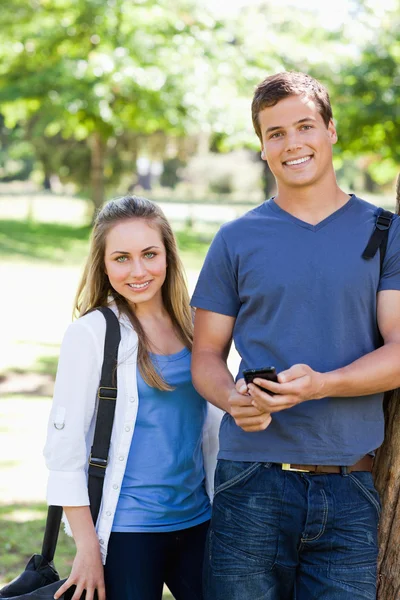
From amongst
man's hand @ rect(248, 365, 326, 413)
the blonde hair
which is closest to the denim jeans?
man's hand @ rect(248, 365, 326, 413)

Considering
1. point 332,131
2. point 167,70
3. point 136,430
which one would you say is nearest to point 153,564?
point 136,430

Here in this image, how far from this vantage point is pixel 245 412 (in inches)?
97.2

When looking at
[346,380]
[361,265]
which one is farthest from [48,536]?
[361,265]

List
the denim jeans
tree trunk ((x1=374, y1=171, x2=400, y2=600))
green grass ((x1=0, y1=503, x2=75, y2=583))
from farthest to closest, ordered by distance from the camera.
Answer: green grass ((x1=0, y1=503, x2=75, y2=583)) → tree trunk ((x1=374, y1=171, x2=400, y2=600)) → the denim jeans

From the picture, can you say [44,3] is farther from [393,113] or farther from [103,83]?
[393,113]

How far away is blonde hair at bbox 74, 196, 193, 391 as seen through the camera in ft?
10.4

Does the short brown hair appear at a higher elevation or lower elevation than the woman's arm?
higher

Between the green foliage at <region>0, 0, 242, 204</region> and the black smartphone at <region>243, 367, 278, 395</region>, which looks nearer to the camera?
the black smartphone at <region>243, 367, 278, 395</region>

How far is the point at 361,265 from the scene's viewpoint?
2.63 metres

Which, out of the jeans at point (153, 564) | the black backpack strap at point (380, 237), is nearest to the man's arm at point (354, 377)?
the black backpack strap at point (380, 237)

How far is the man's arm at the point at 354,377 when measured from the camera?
2.35 m

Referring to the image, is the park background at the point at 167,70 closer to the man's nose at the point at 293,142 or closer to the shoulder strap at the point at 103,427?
the shoulder strap at the point at 103,427

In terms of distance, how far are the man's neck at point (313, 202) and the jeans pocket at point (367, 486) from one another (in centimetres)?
79

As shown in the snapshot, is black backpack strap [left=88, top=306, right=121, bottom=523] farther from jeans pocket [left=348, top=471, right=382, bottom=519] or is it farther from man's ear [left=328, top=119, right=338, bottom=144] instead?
man's ear [left=328, top=119, right=338, bottom=144]
